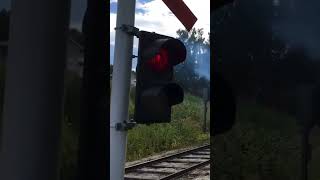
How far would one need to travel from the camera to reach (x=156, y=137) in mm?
23609

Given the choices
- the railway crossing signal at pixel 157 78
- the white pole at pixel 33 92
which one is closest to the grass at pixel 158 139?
the railway crossing signal at pixel 157 78

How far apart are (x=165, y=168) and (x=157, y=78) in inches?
471

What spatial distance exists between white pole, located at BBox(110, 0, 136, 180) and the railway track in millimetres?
8952

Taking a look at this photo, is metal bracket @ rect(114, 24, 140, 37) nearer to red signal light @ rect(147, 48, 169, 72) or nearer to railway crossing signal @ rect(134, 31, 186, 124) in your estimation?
railway crossing signal @ rect(134, 31, 186, 124)

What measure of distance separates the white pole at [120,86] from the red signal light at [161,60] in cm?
39

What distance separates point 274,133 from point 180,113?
36.0 m

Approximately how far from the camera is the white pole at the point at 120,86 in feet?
11.4

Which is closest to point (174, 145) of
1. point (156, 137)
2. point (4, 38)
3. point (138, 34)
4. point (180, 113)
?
point (156, 137)

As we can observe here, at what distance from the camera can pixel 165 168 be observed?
14.9m

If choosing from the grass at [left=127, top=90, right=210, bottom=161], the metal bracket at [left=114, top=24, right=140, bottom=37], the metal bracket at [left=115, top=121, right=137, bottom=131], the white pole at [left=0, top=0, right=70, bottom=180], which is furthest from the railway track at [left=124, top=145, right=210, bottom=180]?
the white pole at [left=0, top=0, right=70, bottom=180]

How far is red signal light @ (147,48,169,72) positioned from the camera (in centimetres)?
316

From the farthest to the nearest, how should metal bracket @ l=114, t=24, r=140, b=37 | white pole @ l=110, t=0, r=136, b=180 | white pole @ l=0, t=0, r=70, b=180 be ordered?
1. metal bracket @ l=114, t=24, r=140, b=37
2. white pole @ l=110, t=0, r=136, b=180
3. white pole @ l=0, t=0, r=70, b=180

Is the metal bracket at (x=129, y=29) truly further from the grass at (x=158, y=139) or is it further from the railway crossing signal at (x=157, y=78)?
the grass at (x=158, y=139)

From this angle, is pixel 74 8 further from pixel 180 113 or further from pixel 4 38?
pixel 180 113
